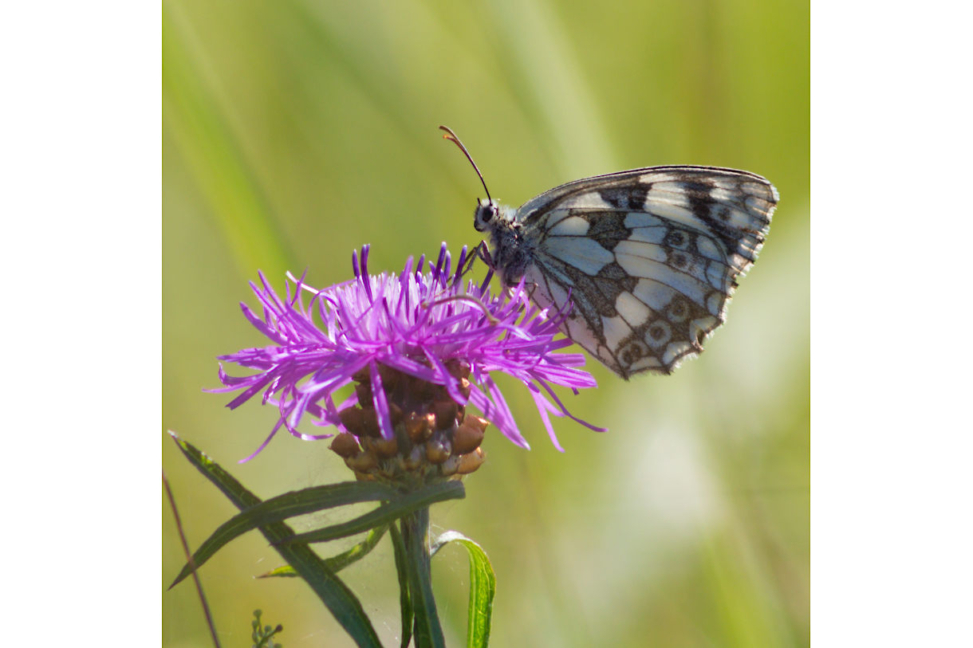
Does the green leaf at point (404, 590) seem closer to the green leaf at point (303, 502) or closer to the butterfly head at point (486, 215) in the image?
the green leaf at point (303, 502)

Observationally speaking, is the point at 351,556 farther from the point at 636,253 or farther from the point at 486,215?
the point at 636,253

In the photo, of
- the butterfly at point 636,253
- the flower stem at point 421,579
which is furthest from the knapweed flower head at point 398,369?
the butterfly at point 636,253

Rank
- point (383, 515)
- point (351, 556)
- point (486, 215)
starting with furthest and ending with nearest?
point (486, 215), point (351, 556), point (383, 515)

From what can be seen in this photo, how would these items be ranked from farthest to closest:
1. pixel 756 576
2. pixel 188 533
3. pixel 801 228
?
pixel 801 228, pixel 756 576, pixel 188 533

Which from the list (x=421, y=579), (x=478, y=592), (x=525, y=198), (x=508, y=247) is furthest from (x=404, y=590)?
(x=525, y=198)

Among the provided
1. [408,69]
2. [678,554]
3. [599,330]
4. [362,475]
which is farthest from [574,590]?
[408,69]
